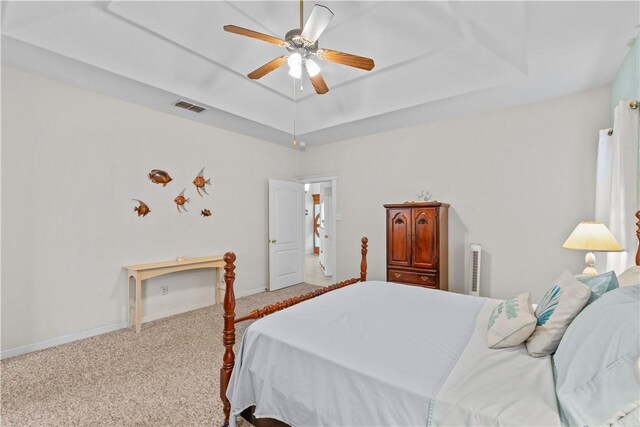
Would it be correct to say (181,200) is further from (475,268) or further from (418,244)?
(475,268)

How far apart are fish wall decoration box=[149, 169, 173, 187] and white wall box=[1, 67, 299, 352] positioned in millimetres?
85

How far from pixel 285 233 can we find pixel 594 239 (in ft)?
13.6

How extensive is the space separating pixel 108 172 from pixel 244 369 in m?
2.97

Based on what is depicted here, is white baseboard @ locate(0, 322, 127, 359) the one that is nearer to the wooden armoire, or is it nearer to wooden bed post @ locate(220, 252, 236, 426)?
wooden bed post @ locate(220, 252, 236, 426)

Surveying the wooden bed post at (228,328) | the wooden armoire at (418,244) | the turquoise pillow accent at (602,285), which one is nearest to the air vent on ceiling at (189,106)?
the wooden bed post at (228,328)

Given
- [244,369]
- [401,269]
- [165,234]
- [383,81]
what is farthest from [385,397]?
[165,234]

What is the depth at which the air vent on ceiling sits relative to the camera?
355cm

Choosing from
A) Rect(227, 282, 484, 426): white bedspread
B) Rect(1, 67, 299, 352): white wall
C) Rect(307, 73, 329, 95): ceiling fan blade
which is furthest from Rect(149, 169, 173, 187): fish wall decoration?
Rect(227, 282, 484, 426): white bedspread

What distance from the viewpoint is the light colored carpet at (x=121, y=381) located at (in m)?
1.93

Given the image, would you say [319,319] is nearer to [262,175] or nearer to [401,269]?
[401,269]

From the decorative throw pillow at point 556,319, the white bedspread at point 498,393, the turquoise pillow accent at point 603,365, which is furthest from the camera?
the decorative throw pillow at point 556,319

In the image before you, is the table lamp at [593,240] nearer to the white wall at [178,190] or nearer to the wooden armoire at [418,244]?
the white wall at [178,190]

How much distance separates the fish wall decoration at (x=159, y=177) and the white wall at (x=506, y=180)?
10.0 ft

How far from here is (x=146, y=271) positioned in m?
3.41
